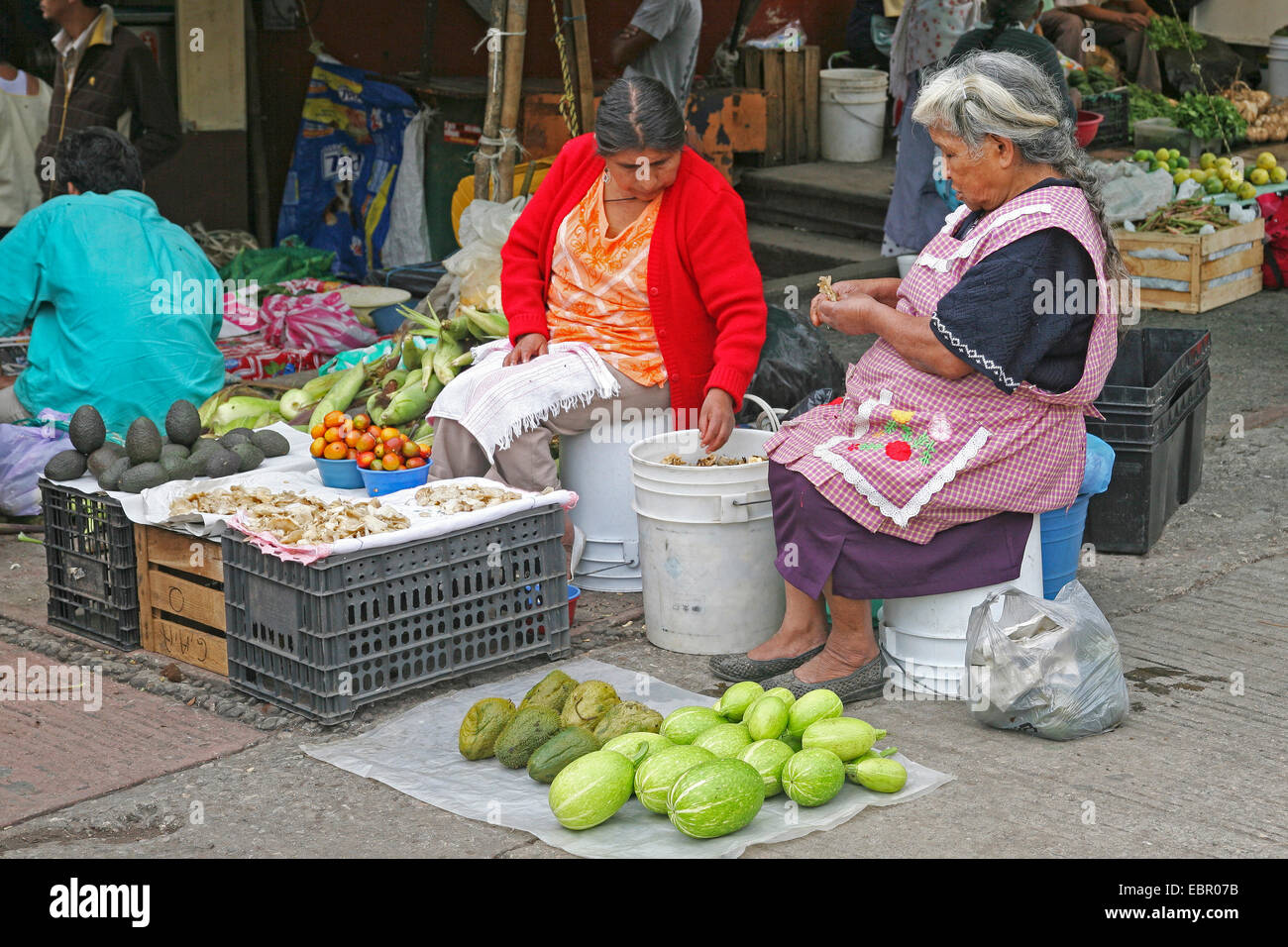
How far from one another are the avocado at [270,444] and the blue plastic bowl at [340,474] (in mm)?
269

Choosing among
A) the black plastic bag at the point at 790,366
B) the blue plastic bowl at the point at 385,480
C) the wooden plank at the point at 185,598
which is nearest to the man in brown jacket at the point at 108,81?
the blue plastic bowl at the point at 385,480

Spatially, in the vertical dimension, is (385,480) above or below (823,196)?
below

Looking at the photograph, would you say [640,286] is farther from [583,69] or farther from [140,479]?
[583,69]

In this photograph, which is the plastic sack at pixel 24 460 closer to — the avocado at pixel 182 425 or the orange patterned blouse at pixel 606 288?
the avocado at pixel 182 425

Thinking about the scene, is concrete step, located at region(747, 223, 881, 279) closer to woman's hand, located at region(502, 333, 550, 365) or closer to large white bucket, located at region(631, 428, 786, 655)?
woman's hand, located at region(502, 333, 550, 365)

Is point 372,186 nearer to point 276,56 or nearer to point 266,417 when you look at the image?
point 276,56

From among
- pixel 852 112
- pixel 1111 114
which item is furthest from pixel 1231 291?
pixel 852 112

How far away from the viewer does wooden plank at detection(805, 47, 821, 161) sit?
10.2m

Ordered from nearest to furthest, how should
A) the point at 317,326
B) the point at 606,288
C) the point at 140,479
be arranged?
1. the point at 140,479
2. the point at 606,288
3. the point at 317,326

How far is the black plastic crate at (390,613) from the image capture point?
13.0ft

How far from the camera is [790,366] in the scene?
5.87 metres

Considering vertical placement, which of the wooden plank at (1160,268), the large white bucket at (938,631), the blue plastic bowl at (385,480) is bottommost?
the large white bucket at (938,631)

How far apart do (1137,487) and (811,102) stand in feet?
19.1

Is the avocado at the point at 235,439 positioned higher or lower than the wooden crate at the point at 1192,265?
lower
